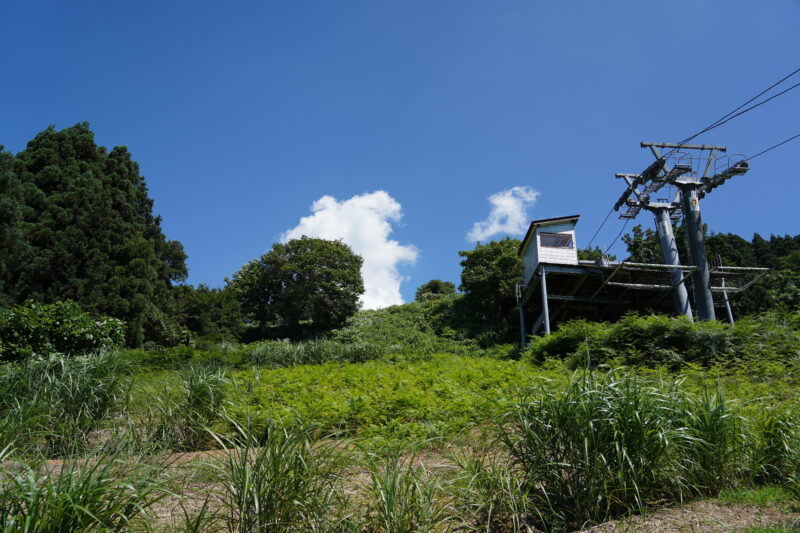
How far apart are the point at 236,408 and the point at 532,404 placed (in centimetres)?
293

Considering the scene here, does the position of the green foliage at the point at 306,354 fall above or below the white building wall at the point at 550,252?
below

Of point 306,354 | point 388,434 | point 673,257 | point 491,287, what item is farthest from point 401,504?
point 491,287

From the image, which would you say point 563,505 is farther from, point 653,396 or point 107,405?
point 107,405

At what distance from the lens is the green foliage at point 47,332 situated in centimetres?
1020

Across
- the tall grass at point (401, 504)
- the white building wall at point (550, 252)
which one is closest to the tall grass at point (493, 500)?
the tall grass at point (401, 504)

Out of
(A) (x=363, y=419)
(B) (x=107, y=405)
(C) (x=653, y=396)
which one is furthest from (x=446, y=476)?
(B) (x=107, y=405)

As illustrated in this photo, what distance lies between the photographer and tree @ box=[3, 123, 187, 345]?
17.3 meters

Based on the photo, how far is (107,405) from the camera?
5.32 m

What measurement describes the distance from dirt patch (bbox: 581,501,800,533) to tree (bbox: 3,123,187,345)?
18.3 m

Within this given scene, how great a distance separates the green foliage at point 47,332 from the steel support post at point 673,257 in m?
17.5

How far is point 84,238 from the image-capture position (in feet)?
60.1

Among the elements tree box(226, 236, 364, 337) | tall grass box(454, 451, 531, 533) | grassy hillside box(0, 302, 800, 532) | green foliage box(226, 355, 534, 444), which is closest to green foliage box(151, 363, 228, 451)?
grassy hillside box(0, 302, 800, 532)

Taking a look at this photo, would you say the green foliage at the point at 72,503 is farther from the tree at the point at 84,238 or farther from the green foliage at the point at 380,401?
the tree at the point at 84,238

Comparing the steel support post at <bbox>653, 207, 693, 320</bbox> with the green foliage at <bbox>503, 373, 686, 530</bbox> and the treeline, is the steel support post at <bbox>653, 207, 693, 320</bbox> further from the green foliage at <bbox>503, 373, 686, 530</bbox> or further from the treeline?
the green foliage at <bbox>503, 373, 686, 530</bbox>
